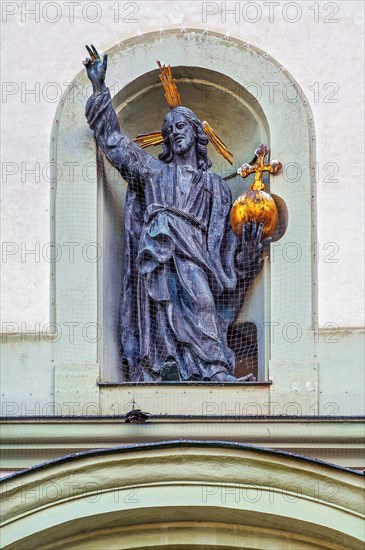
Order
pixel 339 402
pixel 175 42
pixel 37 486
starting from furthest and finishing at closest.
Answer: pixel 175 42 → pixel 339 402 → pixel 37 486

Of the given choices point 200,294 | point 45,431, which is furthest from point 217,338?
point 45,431

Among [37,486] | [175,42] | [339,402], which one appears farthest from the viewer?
[175,42]

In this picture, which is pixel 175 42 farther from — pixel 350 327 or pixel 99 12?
pixel 350 327

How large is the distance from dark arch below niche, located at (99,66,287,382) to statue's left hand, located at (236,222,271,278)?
8 centimetres

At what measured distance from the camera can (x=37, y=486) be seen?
14.0 metres

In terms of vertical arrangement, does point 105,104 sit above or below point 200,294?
above

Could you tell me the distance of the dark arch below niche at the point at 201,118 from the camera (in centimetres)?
1565

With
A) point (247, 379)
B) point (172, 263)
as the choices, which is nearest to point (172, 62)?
point (172, 263)

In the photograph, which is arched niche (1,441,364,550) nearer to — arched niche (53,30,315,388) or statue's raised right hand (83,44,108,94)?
arched niche (53,30,315,388)

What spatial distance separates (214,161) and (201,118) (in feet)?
0.95

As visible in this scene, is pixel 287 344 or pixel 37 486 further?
pixel 287 344

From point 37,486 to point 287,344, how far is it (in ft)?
6.70

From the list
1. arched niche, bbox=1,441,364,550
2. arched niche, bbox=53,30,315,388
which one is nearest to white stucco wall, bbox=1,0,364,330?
arched niche, bbox=53,30,315,388

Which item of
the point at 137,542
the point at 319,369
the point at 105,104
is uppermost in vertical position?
the point at 105,104
